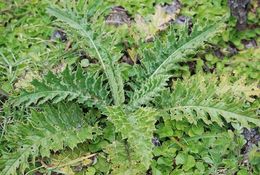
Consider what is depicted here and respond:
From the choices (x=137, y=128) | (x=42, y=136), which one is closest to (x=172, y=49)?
(x=137, y=128)

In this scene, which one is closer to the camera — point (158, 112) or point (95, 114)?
point (158, 112)

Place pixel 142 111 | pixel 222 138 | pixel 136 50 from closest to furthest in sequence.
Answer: pixel 142 111 → pixel 222 138 → pixel 136 50

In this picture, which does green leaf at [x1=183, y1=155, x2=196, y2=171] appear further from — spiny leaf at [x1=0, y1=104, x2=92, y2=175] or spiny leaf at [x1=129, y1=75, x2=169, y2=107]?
spiny leaf at [x1=0, y1=104, x2=92, y2=175]

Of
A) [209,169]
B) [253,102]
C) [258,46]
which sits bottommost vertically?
[209,169]

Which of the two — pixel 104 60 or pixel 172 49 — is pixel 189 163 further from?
pixel 104 60

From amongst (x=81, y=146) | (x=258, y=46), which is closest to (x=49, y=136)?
(x=81, y=146)

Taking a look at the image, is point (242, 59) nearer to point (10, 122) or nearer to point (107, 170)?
point (107, 170)

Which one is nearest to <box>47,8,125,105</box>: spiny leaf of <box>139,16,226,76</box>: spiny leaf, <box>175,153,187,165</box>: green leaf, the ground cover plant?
the ground cover plant
